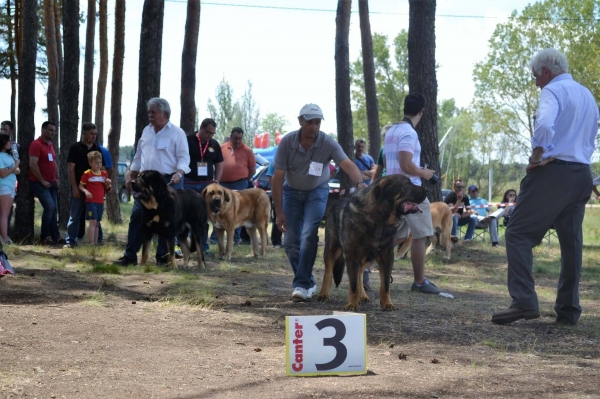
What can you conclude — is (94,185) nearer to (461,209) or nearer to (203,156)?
(203,156)

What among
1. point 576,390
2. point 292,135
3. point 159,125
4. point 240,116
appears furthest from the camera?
point 240,116

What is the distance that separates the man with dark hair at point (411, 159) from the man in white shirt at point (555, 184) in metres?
1.34

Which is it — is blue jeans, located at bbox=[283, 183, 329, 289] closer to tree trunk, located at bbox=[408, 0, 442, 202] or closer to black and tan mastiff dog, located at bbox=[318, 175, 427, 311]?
black and tan mastiff dog, located at bbox=[318, 175, 427, 311]

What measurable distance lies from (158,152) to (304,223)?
316cm

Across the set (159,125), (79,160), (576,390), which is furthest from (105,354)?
(79,160)

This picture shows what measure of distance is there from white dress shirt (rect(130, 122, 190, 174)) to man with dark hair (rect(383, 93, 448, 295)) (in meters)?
3.17

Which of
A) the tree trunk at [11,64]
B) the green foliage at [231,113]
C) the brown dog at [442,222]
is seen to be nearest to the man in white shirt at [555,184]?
the brown dog at [442,222]

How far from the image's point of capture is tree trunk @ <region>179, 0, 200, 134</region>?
A: 17078mm

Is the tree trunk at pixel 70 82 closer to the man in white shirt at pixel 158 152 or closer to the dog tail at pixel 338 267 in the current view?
the man in white shirt at pixel 158 152

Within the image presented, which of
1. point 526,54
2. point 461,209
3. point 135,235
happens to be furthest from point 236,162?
point 526,54

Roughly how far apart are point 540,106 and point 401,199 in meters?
1.45

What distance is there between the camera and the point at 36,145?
14188mm

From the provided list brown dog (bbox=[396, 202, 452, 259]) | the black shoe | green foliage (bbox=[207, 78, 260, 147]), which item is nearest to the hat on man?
the black shoe

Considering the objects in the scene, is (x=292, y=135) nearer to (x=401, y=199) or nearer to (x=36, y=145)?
(x=401, y=199)
